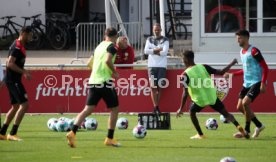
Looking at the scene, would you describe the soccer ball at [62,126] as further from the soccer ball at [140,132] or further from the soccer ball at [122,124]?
the soccer ball at [140,132]

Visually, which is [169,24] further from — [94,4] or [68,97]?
[68,97]

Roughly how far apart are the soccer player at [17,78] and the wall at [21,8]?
20656mm

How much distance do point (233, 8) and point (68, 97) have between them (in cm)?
796

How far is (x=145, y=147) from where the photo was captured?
17.0 meters

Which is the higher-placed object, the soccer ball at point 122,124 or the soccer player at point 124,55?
the soccer player at point 124,55

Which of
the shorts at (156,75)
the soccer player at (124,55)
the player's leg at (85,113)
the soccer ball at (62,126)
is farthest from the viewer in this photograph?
the soccer player at (124,55)

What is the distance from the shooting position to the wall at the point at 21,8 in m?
38.8

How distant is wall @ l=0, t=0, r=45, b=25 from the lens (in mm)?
38844

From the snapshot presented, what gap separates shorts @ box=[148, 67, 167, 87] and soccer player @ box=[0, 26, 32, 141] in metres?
7.03

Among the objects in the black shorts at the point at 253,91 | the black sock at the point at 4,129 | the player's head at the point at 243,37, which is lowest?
the black sock at the point at 4,129

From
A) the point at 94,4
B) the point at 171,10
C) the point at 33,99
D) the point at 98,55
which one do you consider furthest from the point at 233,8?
the point at 98,55

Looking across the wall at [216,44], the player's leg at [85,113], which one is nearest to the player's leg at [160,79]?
the wall at [216,44]

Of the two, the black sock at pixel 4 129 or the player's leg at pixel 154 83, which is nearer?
the black sock at pixel 4 129

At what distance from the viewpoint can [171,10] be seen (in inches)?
1387
